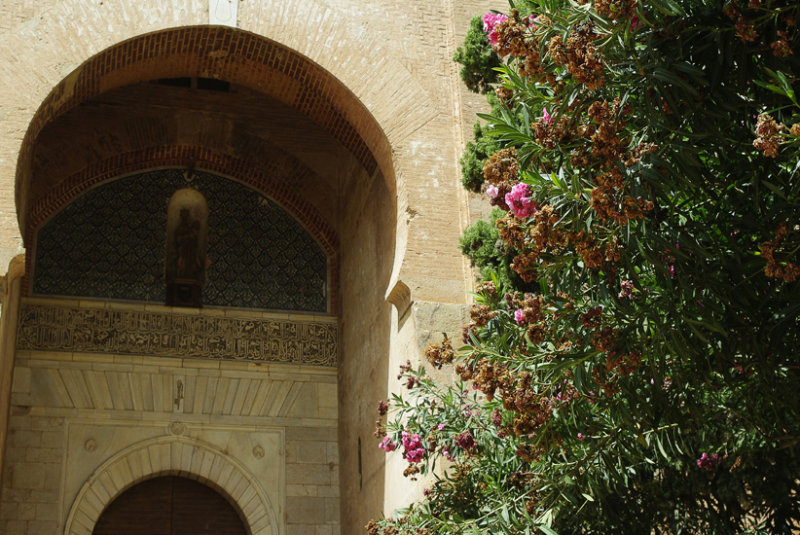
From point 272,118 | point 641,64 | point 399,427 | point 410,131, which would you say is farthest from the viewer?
point 272,118

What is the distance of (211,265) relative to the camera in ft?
30.0

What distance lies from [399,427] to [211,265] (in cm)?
424

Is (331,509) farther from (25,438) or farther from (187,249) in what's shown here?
(187,249)

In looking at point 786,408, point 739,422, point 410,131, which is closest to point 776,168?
point 786,408

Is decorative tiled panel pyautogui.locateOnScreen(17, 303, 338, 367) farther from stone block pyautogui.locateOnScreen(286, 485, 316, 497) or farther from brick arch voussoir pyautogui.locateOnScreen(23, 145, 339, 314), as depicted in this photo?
stone block pyautogui.locateOnScreen(286, 485, 316, 497)

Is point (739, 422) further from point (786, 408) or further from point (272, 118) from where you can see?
point (272, 118)

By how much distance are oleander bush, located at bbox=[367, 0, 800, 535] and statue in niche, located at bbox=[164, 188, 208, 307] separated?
4.70 meters

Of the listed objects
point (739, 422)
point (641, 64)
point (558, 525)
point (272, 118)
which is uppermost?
point (272, 118)

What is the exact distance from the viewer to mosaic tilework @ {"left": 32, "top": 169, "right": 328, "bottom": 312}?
878 centimetres

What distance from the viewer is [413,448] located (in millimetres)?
5215

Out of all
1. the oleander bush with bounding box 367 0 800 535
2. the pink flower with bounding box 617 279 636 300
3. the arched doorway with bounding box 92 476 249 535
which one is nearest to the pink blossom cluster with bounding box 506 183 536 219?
the oleander bush with bounding box 367 0 800 535

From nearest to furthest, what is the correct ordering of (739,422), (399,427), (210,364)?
1. (739,422)
2. (399,427)
3. (210,364)

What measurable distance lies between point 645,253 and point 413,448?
2.14 metres

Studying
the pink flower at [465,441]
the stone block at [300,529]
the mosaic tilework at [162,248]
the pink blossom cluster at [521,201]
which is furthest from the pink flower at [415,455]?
the mosaic tilework at [162,248]
